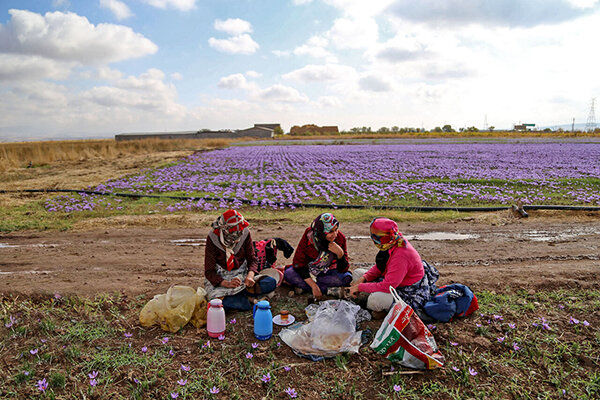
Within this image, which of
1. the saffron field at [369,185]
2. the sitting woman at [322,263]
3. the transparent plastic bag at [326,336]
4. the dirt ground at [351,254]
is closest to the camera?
the transparent plastic bag at [326,336]

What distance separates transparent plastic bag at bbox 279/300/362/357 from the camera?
3288 millimetres

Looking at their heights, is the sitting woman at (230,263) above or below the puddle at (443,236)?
above

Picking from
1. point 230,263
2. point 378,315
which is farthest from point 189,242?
point 378,315

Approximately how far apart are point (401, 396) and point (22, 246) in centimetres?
716

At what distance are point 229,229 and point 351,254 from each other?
2.82 m

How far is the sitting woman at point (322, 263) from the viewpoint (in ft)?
13.4

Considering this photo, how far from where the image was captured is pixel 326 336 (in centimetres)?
333

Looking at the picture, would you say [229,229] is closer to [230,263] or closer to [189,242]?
[230,263]

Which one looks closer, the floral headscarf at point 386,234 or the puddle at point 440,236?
the floral headscarf at point 386,234

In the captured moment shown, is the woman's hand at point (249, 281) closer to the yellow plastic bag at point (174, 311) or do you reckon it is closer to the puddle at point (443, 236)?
the yellow plastic bag at point (174, 311)

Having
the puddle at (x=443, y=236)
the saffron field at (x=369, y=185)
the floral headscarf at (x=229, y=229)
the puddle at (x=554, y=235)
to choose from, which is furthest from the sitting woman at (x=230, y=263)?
the puddle at (x=554, y=235)

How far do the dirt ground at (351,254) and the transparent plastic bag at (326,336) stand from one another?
2047 mm

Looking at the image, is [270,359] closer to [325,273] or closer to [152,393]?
[152,393]

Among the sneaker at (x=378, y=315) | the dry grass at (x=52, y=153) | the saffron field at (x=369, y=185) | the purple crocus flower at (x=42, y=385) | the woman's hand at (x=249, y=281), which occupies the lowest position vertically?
the purple crocus flower at (x=42, y=385)
